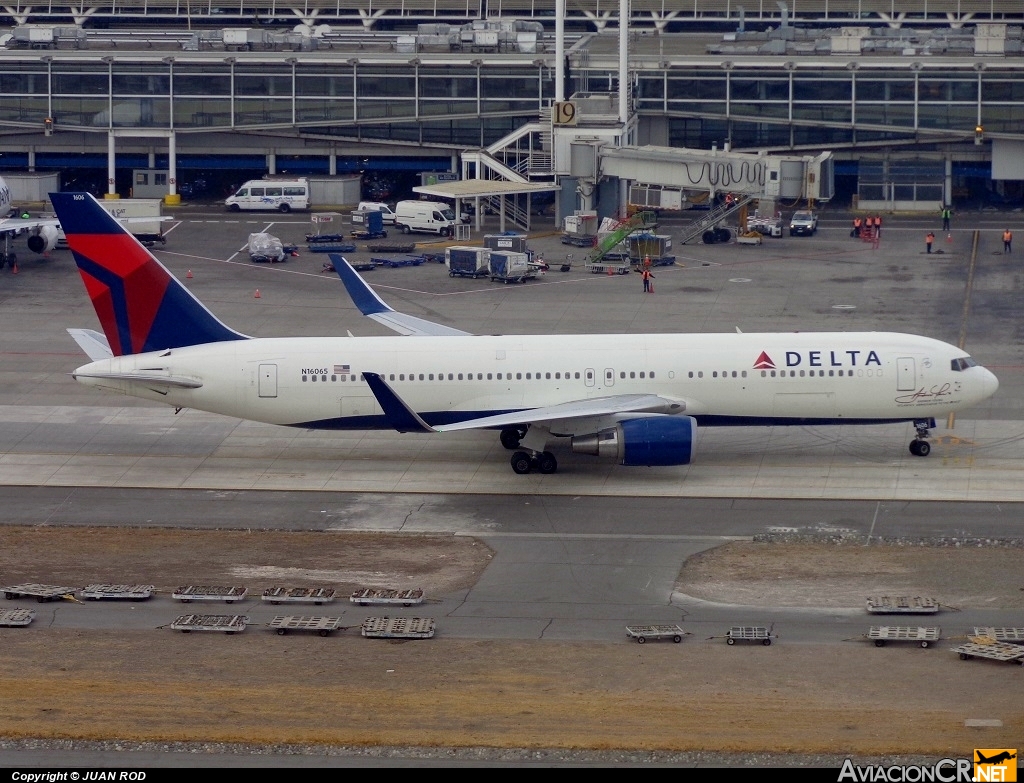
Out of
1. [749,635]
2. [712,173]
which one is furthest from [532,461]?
[712,173]

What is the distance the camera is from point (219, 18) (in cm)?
15650

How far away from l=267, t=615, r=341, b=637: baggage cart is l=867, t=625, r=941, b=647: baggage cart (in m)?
12.5

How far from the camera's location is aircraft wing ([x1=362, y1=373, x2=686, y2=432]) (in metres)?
46.2

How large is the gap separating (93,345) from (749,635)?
2656 cm

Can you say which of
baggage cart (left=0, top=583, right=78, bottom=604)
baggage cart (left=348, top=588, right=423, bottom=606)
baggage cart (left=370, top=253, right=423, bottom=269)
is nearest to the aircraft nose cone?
baggage cart (left=348, top=588, right=423, bottom=606)

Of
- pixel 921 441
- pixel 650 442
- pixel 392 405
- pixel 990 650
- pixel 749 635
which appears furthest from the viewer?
pixel 921 441

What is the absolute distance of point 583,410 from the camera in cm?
4847

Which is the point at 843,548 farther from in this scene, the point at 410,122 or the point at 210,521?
the point at 410,122

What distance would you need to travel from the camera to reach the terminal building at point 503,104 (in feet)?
367

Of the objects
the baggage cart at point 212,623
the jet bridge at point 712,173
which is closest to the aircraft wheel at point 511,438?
the baggage cart at point 212,623

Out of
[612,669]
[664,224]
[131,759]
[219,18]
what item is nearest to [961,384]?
[612,669]

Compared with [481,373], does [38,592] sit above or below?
below

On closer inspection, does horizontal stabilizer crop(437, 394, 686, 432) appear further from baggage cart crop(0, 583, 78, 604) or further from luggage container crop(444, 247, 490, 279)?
luggage container crop(444, 247, 490, 279)
